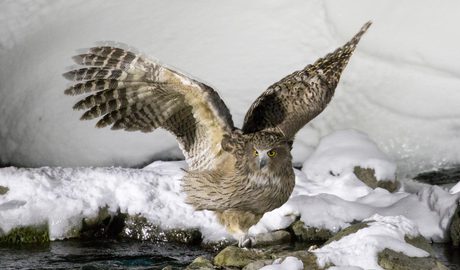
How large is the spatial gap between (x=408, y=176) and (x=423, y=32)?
1680 mm

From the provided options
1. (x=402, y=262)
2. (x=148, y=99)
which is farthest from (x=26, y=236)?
(x=402, y=262)

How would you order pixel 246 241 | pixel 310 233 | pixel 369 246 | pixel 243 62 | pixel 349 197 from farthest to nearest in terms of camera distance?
1. pixel 243 62
2. pixel 349 197
3. pixel 310 233
4. pixel 246 241
5. pixel 369 246

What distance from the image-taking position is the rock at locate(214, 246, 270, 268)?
6.66 m

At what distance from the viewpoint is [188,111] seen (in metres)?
6.21

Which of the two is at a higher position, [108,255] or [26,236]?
[26,236]

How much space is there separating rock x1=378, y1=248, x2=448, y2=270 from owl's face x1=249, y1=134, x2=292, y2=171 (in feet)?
3.08

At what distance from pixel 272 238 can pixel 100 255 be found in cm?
147

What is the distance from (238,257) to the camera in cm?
672

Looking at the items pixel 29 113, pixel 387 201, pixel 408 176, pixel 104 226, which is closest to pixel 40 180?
pixel 104 226

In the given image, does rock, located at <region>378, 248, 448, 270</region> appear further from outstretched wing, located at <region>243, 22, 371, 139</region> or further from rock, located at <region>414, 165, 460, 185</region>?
rock, located at <region>414, 165, 460, 185</region>

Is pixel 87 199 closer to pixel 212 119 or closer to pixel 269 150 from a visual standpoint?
pixel 212 119

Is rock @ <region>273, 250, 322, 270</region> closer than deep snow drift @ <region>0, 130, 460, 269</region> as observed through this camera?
Yes

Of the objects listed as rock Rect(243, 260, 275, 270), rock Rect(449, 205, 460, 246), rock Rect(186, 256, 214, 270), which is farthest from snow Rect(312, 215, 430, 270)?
rock Rect(449, 205, 460, 246)

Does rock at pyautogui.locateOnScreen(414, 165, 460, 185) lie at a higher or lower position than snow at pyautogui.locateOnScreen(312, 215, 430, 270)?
higher
